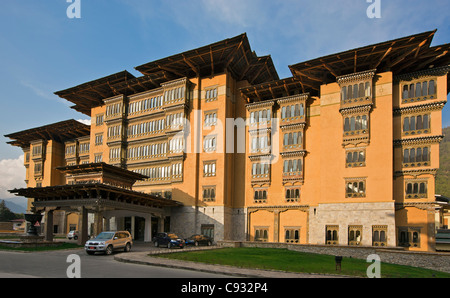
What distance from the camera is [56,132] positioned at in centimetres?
6588

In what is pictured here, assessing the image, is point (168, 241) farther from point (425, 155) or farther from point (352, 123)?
point (425, 155)

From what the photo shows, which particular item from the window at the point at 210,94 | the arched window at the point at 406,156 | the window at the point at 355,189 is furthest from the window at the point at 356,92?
the window at the point at 210,94

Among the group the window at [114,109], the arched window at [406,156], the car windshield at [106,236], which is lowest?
the car windshield at [106,236]

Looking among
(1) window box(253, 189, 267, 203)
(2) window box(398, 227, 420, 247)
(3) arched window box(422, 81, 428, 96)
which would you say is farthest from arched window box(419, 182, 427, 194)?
(1) window box(253, 189, 267, 203)

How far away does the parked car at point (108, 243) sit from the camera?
2578 centimetres

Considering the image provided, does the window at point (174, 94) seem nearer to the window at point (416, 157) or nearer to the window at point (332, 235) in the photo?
the window at point (332, 235)

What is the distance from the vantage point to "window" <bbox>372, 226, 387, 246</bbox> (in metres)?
34.5

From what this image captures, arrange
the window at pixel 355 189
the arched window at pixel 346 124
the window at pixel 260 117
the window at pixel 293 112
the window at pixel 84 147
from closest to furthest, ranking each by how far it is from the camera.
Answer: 1. the window at pixel 355 189
2. the arched window at pixel 346 124
3. the window at pixel 293 112
4. the window at pixel 260 117
5. the window at pixel 84 147

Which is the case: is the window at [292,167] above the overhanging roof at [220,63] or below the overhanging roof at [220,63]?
below

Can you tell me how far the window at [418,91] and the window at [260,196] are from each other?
1845 cm

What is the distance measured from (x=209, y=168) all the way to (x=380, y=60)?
74.9 ft

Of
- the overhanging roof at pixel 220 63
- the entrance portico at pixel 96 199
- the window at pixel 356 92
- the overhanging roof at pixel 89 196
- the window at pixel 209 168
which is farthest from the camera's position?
the window at pixel 209 168
